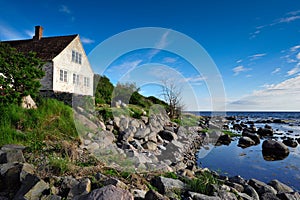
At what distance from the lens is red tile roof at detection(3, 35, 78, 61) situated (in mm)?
17064

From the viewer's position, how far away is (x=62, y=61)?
17312 millimetres

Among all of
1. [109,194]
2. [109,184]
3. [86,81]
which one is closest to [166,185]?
[109,184]

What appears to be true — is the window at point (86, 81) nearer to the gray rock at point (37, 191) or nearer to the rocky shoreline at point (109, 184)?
the rocky shoreline at point (109, 184)

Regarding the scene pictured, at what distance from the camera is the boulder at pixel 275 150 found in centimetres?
1143

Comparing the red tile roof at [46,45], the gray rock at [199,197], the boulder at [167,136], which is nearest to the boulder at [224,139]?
the boulder at [167,136]

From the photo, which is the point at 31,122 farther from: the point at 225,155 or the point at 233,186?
the point at 225,155

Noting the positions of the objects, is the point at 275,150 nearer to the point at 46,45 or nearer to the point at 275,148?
the point at 275,148

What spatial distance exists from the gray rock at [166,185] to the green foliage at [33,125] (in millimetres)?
3541

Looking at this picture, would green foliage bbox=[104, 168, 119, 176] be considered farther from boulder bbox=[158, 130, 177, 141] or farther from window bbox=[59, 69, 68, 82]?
window bbox=[59, 69, 68, 82]

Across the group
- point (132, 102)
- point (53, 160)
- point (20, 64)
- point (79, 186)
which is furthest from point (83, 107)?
point (132, 102)

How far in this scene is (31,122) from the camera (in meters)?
7.59

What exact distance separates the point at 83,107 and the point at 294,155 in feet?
39.3

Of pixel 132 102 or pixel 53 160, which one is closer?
pixel 53 160

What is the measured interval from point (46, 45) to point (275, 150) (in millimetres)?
18964
